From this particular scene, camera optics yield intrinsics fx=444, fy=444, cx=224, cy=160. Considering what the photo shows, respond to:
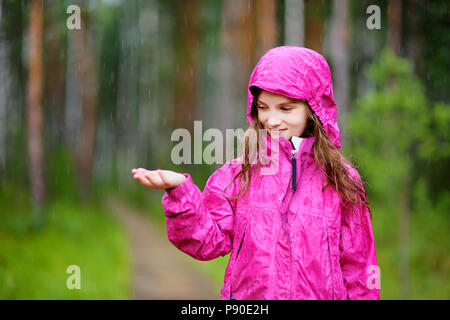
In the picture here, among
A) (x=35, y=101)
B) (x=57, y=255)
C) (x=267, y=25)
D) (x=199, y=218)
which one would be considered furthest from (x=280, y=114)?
(x=267, y=25)

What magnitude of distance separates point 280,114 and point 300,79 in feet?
0.66

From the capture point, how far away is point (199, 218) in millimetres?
1979

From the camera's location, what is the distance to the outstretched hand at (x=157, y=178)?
1831mm

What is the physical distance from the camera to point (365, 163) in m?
6.09

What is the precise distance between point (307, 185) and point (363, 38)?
54.4 feet

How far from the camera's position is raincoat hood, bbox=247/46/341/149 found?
2.18m

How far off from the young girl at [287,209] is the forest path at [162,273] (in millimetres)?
4837

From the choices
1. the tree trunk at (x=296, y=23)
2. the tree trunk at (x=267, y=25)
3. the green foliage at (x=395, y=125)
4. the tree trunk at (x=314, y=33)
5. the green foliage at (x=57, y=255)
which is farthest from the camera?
the tree trunk at (x=314, y=33)

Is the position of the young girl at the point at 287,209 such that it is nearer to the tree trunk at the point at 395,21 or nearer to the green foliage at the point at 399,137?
the green foliage at the point at 399,137

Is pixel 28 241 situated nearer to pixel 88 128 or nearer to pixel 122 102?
pixel 88 128

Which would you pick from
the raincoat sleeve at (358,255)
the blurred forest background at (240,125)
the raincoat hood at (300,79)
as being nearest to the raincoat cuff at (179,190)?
the raincoat hood at (300,79)

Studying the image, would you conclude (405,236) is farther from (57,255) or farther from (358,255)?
(57,255)

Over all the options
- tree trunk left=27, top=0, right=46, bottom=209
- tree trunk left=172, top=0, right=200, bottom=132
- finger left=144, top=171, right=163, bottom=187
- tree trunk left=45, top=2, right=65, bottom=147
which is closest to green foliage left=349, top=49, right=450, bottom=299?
finger left=144, top=171, right=163, bottom=187

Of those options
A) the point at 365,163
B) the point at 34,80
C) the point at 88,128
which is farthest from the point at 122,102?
the point at 365,163
